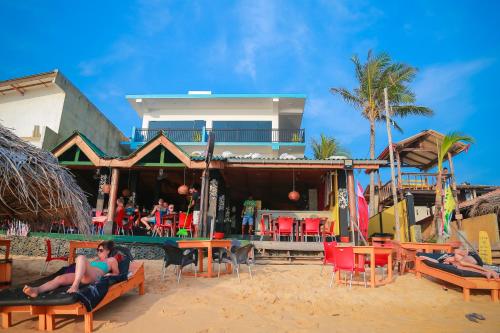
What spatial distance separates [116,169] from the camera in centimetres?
1136

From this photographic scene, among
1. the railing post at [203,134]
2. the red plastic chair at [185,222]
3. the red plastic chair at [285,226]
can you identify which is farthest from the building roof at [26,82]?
the red plastic chair at [285,226]

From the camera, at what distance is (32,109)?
15.6m

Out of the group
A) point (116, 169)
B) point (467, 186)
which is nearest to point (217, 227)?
point (116, 169)

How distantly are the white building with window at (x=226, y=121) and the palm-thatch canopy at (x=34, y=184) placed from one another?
1367 cm

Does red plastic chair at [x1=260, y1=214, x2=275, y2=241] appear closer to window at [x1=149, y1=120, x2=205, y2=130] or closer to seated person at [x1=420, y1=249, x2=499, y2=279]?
Result: seated person at [x1=420, y1=249, x2=499, y2=279]

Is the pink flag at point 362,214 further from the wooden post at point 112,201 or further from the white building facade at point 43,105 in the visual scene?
the white building facade at point 43,105

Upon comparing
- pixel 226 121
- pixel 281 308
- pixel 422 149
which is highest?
pixel 226 121

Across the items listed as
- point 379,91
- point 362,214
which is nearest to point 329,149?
point 379,91

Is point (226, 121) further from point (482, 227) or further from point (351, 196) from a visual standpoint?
point (482, 227)

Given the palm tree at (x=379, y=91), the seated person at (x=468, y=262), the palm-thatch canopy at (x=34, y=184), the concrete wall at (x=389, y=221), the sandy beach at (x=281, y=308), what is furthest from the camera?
the palm tree at (x=379, y=91)

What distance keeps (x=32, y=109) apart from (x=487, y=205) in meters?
20.0

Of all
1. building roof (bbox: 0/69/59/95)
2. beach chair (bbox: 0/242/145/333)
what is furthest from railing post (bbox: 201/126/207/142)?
beach chair (bbox: 0/242/145/333)

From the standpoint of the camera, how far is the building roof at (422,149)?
14867mm

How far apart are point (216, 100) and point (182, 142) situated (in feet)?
11.2
